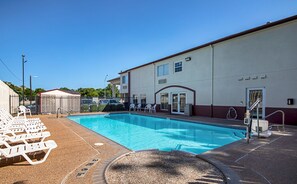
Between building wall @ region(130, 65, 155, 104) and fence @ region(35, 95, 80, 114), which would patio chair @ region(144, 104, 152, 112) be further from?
fence @ region(35, 95, 80, 114)

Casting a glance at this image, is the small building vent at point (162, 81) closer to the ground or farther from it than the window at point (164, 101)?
farther from it

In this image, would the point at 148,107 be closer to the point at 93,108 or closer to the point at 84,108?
the point at 93,108

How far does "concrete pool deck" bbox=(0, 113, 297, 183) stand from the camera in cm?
317

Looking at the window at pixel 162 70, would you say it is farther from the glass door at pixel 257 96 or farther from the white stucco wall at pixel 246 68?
the glass door at pixel 257 96

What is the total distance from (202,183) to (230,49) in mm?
10886

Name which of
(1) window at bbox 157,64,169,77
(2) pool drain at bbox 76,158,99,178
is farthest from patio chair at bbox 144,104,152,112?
(2) pool drain at bbox 76,158,99,178

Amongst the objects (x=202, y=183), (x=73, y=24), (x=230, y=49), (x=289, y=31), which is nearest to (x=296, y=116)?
(x=289, y=31)

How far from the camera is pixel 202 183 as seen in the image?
298cm

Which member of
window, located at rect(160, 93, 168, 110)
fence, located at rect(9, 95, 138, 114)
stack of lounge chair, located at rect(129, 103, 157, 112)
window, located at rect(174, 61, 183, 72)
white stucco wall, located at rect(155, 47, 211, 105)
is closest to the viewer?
white stucco wall, located at rect(155, 47, 211, 105)

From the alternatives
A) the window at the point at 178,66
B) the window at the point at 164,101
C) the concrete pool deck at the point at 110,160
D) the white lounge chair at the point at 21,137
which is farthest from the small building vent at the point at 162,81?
the white lounge chair at the point at 21,137

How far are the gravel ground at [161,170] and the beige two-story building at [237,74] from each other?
8031 millimetres

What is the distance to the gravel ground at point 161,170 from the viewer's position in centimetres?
311

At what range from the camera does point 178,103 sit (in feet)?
51.6

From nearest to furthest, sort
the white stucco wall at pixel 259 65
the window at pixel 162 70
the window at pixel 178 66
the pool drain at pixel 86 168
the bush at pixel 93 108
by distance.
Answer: the pool drain at pixel 86 168, the white stucco wall at pixel 259 65, the window at pixel 178 66, the window at pixel 162 70, the bush at pixel 93 108
